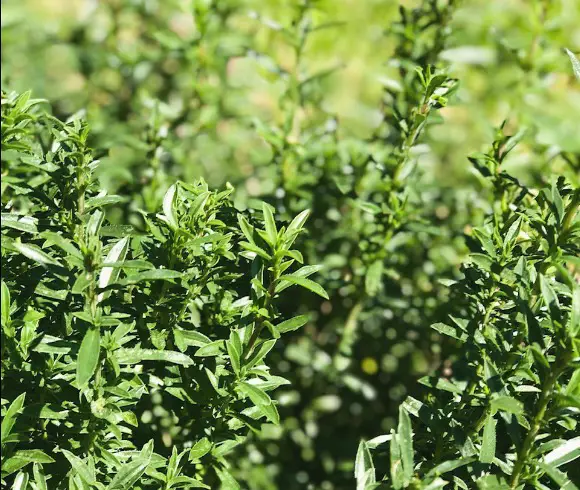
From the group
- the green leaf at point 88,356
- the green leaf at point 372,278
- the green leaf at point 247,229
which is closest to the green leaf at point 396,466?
the green leaf at point 247,229

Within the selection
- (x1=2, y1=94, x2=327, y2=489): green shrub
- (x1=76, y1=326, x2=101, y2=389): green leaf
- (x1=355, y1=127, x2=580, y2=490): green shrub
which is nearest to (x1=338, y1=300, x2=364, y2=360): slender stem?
(x1=355, y1=127, x2=580, y2=490): green shrub

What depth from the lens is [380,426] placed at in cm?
249

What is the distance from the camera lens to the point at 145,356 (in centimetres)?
142

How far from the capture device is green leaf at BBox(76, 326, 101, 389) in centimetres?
119

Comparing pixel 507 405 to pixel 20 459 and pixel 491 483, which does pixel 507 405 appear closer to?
pixel 491 483

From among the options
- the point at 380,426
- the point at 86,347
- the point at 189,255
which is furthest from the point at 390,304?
the point at 86,347

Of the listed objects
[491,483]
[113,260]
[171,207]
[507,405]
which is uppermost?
[171,207]

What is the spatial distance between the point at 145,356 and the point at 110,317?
0.14m

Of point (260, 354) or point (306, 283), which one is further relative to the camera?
point (260, 354)

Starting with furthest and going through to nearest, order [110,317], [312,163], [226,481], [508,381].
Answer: [312,163] → [226,481] → [508,381] → [110,317]

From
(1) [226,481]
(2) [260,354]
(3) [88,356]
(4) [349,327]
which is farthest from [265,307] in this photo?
(4) [349,327]

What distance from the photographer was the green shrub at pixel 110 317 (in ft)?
4.34

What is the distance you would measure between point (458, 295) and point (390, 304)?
1.09 ft

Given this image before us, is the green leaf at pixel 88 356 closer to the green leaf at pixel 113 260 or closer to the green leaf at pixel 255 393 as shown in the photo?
the green leaf at pixel 113 260
